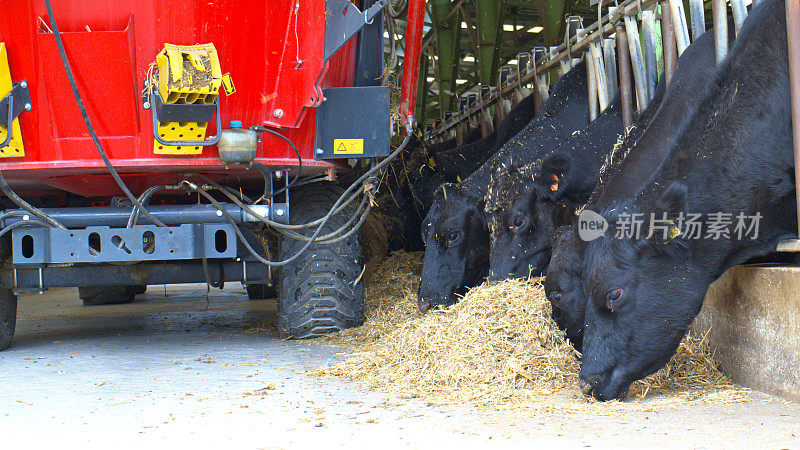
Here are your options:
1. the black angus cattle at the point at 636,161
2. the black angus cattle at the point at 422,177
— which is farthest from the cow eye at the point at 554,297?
the black angus cattle at the point at 422,177

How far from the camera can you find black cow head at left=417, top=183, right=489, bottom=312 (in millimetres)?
5504

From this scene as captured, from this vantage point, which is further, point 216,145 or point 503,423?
point 216,145

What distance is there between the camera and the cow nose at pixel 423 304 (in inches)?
208

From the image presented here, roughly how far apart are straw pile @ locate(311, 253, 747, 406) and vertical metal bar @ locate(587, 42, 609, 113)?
6.27 feet

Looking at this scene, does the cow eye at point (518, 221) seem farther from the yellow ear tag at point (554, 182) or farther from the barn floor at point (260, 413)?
the barn floor at point (260, 413)

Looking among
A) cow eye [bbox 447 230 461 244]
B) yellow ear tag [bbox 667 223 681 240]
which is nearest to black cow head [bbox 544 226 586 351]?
yellow ear tag [bbox 667 223 681 240]

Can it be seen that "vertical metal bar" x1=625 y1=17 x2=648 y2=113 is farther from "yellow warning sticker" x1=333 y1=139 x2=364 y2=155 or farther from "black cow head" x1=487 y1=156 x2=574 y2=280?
"yellow warning sticker" x1=333 y1=139 x2=364 y2=155

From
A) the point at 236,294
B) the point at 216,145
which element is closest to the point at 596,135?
the point at 216,145

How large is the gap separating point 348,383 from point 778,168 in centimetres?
215

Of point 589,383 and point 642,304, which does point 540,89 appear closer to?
point 642,304

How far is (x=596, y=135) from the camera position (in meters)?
5.30

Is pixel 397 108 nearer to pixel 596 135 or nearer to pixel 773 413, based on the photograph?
pixel 596 135

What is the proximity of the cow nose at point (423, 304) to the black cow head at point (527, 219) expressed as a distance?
525 millimetres

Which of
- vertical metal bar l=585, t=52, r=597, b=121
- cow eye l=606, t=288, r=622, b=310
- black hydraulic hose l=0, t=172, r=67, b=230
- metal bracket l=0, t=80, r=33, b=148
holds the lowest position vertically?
cow eye l=606, t=288, r=622, b=310
